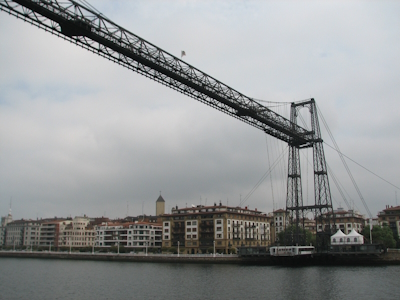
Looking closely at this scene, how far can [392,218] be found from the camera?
340ft

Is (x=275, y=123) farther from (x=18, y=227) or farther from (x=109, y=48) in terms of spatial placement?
(x=18, y=227)

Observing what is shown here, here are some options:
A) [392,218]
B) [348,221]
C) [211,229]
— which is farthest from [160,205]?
[392,218]

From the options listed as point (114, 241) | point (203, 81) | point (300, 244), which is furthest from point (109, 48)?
point (114, 241)

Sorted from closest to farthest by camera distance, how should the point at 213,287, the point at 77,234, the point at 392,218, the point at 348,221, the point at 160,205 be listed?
the point at 213,287 → the point at 348,221 → the point at 392,218 → the point at 77,234 → the point at 160,205

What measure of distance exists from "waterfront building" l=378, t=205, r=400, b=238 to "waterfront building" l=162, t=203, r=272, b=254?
33.4 meters

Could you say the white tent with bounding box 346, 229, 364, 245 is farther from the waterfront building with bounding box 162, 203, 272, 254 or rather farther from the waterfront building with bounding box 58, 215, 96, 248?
the waterfront building with bounding box 58, 215, 96, 248

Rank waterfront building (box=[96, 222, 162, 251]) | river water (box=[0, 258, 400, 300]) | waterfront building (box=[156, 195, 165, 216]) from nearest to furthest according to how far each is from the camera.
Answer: river water (box=[0, 258, 400, 300]) < waterfront building (box=[96, 222, 162, 251]) < waterfront building (box=[156, 195, 165, 216])

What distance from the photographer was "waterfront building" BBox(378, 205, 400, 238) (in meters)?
102

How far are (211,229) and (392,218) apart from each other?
50759 mm

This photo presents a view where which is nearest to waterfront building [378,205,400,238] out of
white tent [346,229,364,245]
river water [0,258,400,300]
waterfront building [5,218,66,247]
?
white tent [346,229,364,245]

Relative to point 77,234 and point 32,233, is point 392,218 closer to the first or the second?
point 77,234

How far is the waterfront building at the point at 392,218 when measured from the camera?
101938 millimetres

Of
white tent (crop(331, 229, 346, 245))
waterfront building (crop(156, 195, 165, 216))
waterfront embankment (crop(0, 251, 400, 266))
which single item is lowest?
waterfront embankment (crop(0, 251, 400, 266))

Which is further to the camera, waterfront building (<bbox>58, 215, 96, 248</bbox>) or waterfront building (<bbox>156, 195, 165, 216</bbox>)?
waterfront building (<bbox>156, 195, 165, 216</bbox>)
